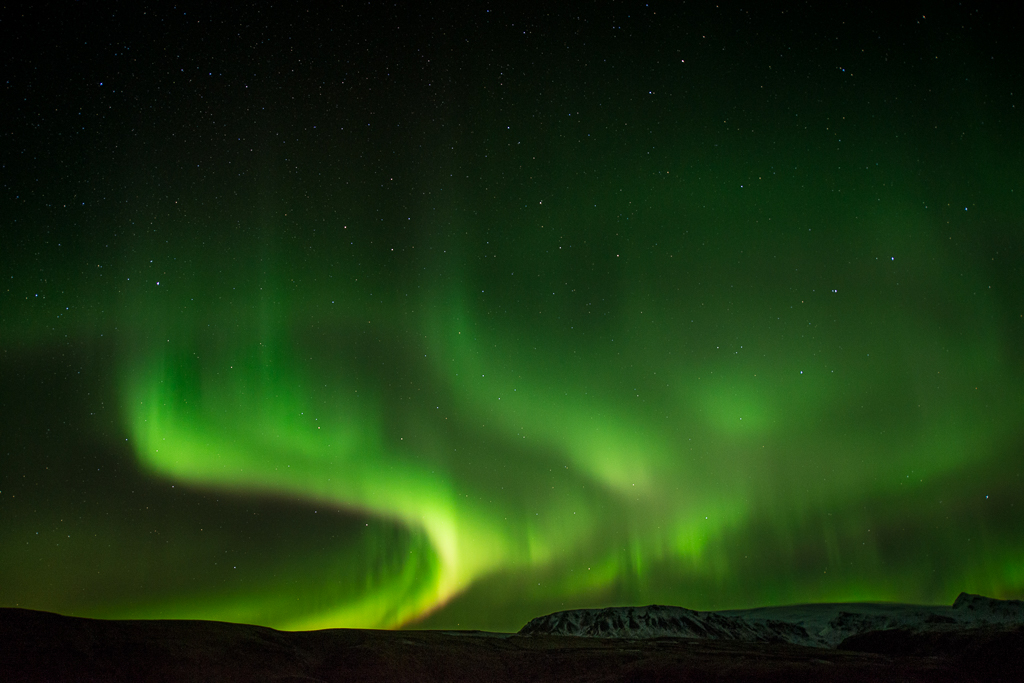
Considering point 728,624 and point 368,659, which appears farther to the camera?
point 728,624

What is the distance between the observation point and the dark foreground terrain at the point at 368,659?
3347 centimetres

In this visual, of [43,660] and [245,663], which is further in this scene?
[245,663]

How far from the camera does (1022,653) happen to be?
54375mm

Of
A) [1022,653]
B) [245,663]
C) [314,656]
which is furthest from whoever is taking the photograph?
[1022,653]

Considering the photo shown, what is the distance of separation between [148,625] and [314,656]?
974 centimetres

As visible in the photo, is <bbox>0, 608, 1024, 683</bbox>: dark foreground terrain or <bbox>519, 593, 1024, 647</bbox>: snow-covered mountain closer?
<bbox>0, 608, 1024, 683</bbox>: dark foreground terrain

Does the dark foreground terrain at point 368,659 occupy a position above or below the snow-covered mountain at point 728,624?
above

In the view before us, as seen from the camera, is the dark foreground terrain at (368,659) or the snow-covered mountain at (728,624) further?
the snow-covered mountain at (728,624)

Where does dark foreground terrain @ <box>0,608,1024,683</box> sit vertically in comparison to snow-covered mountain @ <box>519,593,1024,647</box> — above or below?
above

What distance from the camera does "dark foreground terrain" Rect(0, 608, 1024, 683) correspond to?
110 feet

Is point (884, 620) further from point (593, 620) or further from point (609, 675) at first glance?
point (609, 675)

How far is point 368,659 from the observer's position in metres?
42.4

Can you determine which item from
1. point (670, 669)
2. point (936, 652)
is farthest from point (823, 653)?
point (670, 669)

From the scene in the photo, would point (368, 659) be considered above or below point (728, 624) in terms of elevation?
above
